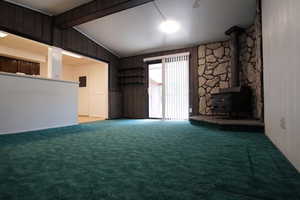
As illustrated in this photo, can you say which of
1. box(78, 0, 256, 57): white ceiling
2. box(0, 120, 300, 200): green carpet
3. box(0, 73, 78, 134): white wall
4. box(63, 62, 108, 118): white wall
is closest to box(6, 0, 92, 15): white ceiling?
box(78, 0, 256, 57): white ceiling

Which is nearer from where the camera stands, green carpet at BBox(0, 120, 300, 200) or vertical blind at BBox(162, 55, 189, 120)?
green carpet at BBox(0, 120, 300, 200)

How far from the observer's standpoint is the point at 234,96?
3240 mm

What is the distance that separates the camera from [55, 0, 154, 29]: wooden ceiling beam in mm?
2914

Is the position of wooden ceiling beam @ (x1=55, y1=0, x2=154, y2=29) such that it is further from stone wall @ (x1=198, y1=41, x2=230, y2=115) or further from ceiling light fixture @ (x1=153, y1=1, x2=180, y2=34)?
stone wall @ (x1=198, y1=41, x2=230, y2=115)

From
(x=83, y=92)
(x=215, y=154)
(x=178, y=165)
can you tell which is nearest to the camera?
(x=178, y=165)

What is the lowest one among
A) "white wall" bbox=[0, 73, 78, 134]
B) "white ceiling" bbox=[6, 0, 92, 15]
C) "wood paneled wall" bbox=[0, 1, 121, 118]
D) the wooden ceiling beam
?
"white wall" bbox=[0, 73, 78, 134]

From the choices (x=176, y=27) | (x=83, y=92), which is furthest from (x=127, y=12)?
(x=83, y=92)

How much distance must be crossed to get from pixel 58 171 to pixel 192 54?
Result: 4395mm

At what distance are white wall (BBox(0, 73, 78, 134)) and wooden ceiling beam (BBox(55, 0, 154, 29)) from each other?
1458mm

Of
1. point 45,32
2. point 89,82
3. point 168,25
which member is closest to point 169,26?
point 168,25

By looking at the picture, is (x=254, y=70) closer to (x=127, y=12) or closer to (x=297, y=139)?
(x=297, y=139)

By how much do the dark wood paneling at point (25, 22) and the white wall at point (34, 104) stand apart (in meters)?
1.22

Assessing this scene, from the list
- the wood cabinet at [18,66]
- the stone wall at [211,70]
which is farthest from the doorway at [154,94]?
the wood cabinet at [18,66]

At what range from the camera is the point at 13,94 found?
255 centimetres
